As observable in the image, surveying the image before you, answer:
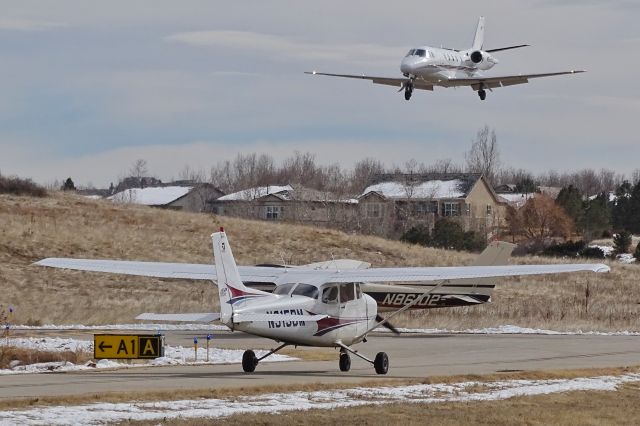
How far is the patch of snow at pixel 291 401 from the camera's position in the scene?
17312mm

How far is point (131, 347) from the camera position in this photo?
80.4 ft

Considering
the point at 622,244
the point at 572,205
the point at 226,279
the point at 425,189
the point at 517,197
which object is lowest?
the point at 226,279

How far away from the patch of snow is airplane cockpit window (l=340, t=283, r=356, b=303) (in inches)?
127

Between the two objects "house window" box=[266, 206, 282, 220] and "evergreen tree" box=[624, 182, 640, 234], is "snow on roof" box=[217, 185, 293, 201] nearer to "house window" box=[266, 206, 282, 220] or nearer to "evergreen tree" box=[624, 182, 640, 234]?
"house window" box=[266, 206, 282, 220]

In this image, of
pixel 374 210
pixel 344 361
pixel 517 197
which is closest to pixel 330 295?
pixel 344 361

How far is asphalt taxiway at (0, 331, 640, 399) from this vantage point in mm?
22422

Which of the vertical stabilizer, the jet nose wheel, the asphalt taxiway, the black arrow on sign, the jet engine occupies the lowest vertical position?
the asphalt taxiway

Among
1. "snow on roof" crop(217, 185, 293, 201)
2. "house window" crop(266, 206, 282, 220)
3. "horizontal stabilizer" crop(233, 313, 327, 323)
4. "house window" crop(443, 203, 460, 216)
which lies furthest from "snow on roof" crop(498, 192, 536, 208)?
"horizontal stabilizer" crop(233, 313, 327, 323)

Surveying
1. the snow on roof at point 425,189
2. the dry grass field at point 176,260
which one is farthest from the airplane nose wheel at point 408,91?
the snow on roof at point 425,189

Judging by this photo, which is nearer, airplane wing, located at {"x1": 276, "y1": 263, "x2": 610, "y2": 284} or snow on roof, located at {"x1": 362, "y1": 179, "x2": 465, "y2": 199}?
airplane wing, located at {"x1": 276, "y1": 263, "x2": 610, "y2": 284}

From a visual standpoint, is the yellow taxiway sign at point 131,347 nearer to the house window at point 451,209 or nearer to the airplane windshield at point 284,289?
the airplane windshield at point 284,289

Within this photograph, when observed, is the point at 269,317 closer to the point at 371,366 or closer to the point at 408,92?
the point at 371,366

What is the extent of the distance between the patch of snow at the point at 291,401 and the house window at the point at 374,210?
4066 inches

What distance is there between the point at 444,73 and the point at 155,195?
324 feet
